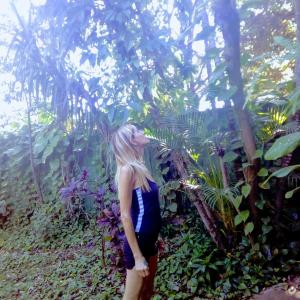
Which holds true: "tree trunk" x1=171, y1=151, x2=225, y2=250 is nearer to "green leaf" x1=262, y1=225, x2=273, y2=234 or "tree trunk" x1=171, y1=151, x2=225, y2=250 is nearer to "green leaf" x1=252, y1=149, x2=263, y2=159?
"green leaf" x1=262, y1=225, x2=273, y2=234

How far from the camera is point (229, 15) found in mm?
2393

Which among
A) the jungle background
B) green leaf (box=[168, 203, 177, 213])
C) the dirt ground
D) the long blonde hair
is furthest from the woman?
green leaf (box=[168, 203, 177, 213])

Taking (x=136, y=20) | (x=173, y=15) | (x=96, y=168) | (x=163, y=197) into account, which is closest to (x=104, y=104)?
(x=136, y=20)

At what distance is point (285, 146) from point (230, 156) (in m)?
0.66

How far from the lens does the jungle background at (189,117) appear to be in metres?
2.57

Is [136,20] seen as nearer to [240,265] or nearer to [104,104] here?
[104,104]

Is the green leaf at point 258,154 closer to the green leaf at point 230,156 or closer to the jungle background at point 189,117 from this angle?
the jungle background at point 189,117

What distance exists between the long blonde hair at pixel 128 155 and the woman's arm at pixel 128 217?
60 mm

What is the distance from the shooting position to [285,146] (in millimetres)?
2160

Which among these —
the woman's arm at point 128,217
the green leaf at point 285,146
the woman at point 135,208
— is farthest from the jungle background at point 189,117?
the woman's arm at point 128,217

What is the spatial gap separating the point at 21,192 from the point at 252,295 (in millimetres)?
4617

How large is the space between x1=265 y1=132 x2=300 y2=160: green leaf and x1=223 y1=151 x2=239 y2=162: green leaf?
1.76ft

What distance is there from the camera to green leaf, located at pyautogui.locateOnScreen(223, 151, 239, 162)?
2.76 m

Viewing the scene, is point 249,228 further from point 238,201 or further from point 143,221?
point 143,221
